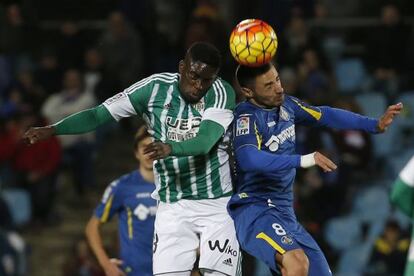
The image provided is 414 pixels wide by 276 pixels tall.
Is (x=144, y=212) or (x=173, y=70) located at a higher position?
(x=144, y=212)

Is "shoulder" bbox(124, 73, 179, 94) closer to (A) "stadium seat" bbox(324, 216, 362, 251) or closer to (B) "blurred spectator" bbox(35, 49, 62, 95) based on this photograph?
(A) "stadium seat" bbox(324, 216, 362, 251)

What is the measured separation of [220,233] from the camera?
23.5 feet

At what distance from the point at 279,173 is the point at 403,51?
23.4ft

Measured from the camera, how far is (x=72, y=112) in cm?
1399

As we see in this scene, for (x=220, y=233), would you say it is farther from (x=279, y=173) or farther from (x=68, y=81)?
(x=68, y=81)

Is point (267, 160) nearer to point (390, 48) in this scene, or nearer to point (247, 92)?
point (247, 92)

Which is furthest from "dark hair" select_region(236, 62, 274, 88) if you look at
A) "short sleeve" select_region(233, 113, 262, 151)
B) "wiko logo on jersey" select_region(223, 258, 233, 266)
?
"wiko logo on jersey" select_region(223, 258, 233, 266)

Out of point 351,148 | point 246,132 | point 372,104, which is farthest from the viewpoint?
point 372,104

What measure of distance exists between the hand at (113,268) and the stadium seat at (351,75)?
265 inches

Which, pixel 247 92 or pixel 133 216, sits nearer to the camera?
pixel 247 92

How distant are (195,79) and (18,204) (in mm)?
7275

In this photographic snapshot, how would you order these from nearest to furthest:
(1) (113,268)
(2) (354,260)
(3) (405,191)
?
(3) (405,191)
(1) (113,268)
(2) (354,260)

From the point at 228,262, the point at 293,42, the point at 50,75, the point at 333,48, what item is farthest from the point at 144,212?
the point at 333,48

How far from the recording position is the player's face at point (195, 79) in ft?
22.5
